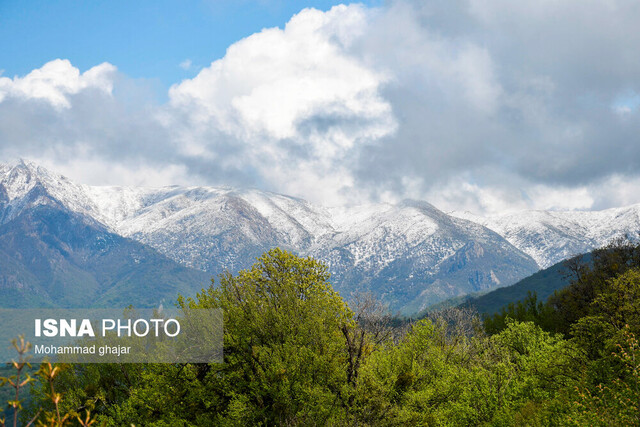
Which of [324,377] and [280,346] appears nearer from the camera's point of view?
[324,377]

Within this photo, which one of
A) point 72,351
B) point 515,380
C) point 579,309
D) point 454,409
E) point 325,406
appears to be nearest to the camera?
point 325,406

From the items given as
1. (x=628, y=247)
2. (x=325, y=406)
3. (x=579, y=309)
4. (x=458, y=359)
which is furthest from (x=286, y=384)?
(x=628, y=247)

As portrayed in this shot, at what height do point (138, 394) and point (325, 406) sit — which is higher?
point (138, 394)

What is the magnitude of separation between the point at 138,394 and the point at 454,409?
30966mm

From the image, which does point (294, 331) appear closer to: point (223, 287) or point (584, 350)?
point (223, 287)

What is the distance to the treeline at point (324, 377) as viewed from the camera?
1541 inches

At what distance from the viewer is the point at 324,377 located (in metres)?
40.8

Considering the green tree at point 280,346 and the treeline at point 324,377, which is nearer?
the treeline at point 324,377

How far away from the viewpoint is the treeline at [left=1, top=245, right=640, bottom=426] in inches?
1541

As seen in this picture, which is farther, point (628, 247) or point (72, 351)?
point (628, 247)

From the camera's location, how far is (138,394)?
47219 mm

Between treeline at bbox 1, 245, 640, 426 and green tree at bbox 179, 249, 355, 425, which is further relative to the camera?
green tree at bbox 179, 249, 355, 425

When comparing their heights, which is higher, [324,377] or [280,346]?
[280,346]

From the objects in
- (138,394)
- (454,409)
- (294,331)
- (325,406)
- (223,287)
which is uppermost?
(223,287)
